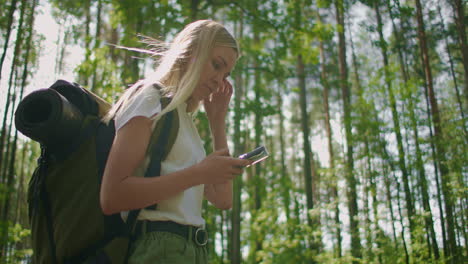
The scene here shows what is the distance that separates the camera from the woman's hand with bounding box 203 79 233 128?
2022mm

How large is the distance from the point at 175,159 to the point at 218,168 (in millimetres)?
177

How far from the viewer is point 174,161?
1.42m

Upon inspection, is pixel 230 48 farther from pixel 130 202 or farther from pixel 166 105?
pixel 130 202

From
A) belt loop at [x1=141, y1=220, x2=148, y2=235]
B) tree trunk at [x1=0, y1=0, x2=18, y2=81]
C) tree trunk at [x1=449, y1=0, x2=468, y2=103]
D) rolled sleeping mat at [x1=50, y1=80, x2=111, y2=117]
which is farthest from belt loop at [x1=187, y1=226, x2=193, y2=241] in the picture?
tree trunk at [x1=449, y1=0, x2=468, y2=103]

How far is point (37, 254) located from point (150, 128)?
55 centimetres

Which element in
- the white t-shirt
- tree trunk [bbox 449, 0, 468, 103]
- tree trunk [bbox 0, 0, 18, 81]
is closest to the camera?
the white t-shirt

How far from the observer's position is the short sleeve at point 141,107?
50.0 inches

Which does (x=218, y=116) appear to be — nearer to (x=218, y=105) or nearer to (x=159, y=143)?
(x=218, y=105)

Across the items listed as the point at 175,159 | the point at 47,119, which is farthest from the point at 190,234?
the point at 47,119

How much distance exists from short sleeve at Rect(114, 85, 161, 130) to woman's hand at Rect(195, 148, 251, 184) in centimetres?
24

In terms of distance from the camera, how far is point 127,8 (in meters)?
7.58

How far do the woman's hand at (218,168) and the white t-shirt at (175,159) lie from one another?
0.38ft

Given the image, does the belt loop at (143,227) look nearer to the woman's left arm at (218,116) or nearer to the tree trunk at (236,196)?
the woman's left arm at (218,116)

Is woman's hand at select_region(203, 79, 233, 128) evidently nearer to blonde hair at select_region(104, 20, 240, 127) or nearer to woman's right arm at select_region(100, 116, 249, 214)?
blonde hair at select_region(104, 20, 240, 127)
